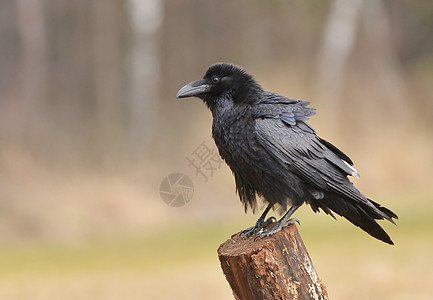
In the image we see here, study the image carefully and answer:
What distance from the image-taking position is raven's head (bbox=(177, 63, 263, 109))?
15.0 feet

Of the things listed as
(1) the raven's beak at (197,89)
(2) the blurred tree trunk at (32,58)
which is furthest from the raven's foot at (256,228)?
(2) the blurred tree trunk at (32,58)

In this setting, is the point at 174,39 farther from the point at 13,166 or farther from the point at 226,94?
the point at 226,94

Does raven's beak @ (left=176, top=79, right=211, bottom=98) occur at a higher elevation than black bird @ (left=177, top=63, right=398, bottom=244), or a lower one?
higher

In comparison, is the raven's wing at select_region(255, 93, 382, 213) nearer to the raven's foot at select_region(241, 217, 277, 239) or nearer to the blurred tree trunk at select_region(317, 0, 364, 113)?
the raven's foot at select_region(241, 217, 277, 239)

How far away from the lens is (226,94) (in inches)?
182

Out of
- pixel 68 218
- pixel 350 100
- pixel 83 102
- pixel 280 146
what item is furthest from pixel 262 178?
pixel 350 100

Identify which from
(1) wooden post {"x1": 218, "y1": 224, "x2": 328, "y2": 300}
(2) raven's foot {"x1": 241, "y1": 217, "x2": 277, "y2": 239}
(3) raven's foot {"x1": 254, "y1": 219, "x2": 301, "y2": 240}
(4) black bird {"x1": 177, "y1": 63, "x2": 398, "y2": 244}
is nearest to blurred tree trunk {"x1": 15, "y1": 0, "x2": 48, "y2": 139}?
(4) black bird {"x1": 177, "y1": 63, "x2": 398, "y2": 244}

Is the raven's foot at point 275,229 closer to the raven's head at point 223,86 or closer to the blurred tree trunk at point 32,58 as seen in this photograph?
the raven's head at point 223,86

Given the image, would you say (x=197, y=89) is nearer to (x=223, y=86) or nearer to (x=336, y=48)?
(x=223, y=86)

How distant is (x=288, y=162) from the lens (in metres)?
4.17

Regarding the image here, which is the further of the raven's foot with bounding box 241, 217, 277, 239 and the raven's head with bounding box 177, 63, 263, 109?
the raven's head with bounding box 177, 63, 263, 109

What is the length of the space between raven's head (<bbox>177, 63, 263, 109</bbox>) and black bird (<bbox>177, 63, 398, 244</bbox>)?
0.17m

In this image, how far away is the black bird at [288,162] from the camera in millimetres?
4156

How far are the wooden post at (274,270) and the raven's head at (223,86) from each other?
1304 mm
